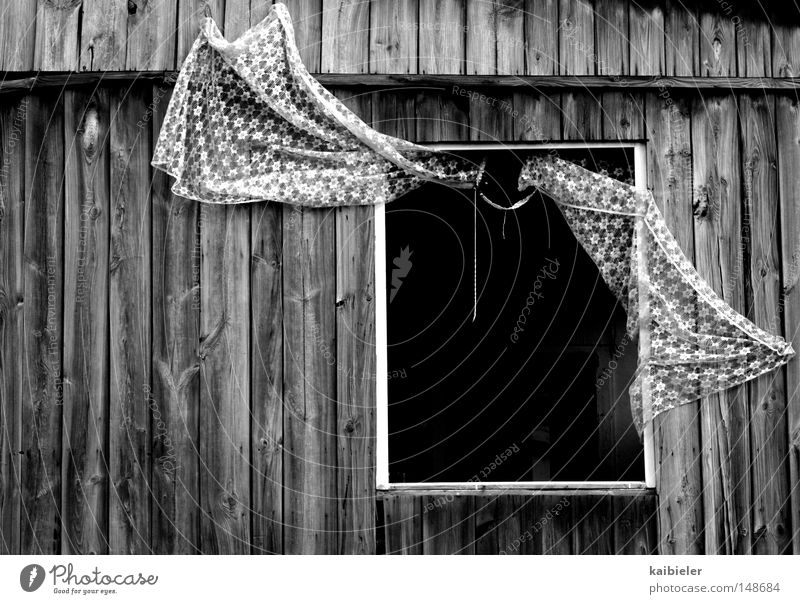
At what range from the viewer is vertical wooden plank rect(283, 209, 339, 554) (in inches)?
163

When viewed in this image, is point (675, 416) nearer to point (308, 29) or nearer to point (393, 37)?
point (393, 37)

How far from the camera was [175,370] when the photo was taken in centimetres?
418

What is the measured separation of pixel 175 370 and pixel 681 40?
2.90 metres

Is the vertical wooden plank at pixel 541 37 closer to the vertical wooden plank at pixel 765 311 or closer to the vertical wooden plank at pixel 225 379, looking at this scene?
the vertical wooden plank at pixel 765 311

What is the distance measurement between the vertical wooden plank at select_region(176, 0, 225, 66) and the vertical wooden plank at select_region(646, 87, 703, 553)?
2.11 meters

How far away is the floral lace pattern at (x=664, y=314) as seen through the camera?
414 cm

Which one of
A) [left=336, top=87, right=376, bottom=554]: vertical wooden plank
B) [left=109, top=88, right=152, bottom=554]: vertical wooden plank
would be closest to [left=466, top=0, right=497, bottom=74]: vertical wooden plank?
[left=336, top=87, right=376, bottom=554]: vertical wooden plank

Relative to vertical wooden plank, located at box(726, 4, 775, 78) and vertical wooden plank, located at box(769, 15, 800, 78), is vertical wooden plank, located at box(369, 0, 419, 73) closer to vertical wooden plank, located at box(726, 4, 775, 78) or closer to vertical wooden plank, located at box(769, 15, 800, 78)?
vertical wooden plank, located at box(726, 4, 775, 78)

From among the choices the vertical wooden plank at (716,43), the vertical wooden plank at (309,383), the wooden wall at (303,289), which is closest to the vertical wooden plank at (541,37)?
the wooden wall at (303,289)

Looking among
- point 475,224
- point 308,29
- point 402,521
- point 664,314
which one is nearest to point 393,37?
point 308,29

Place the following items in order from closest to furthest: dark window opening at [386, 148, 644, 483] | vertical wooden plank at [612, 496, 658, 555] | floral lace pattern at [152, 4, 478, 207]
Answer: vertical wooden plank at [612, 496, 658, 555], floral lace pattern at [152, 4, 478, 207], dark window opening at [386, 148, 644, 483]

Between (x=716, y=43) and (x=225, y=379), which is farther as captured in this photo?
(x=716, y=43)

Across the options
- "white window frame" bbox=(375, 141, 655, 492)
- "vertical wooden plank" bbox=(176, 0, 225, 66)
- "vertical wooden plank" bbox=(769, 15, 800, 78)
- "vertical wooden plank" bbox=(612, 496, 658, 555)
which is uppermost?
"vertical wooden plank" bbox=(176, 0, 225, 66)

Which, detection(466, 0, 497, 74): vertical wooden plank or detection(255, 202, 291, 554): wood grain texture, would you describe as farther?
detection(466, 0, 497, 74): vertical wooden plank
